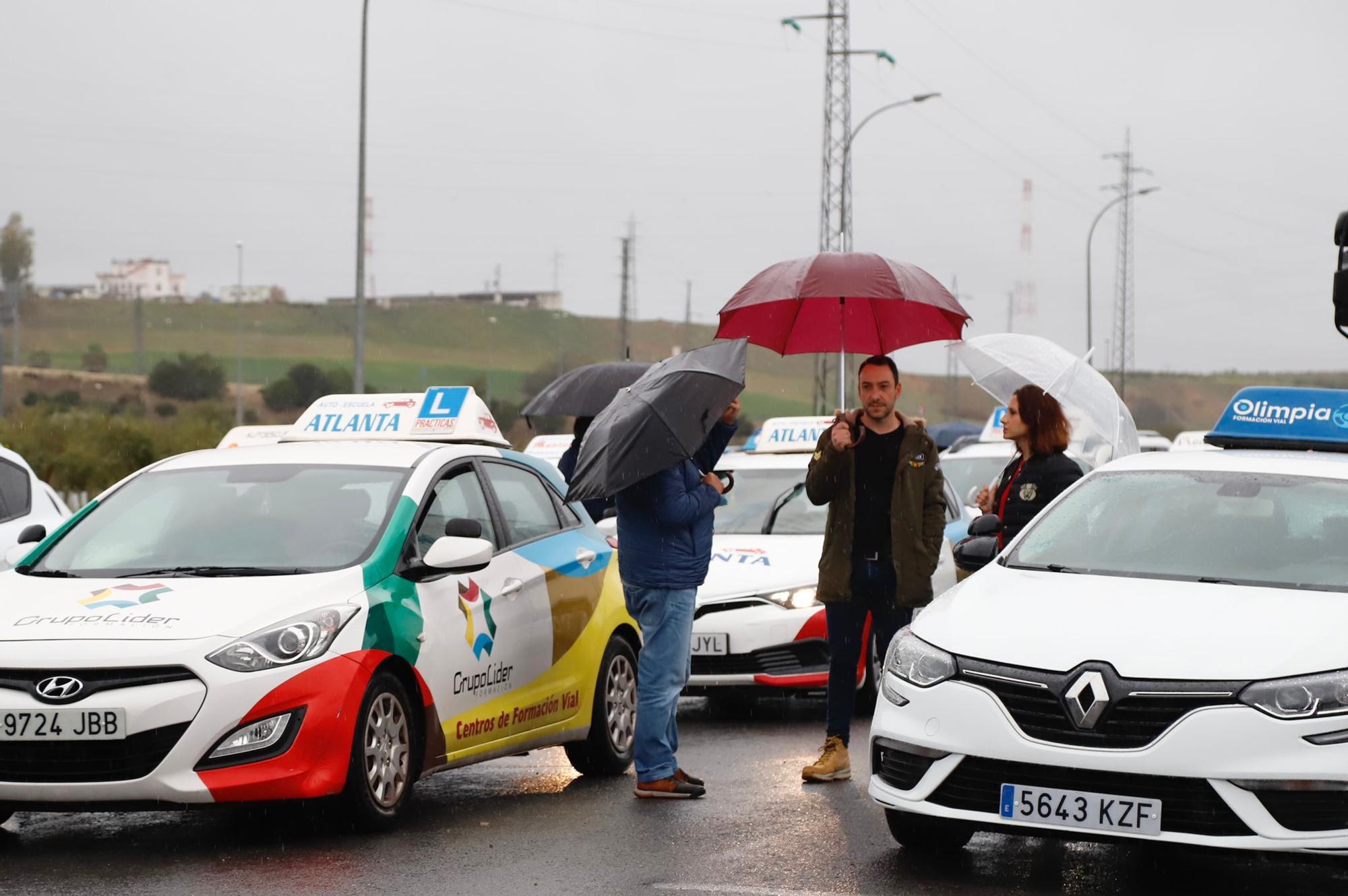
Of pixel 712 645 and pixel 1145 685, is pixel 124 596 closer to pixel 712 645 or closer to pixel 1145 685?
pixel 1145 685

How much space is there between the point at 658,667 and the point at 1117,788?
2721mm

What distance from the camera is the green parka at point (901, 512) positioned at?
8125 millimetres

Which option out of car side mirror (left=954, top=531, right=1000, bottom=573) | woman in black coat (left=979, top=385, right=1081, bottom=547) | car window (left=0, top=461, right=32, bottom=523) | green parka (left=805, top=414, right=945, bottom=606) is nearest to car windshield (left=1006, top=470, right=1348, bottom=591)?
car side mirror (left=954, top=531, right=1000, bottom=573)

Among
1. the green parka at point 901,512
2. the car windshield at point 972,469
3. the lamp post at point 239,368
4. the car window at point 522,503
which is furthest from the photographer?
the lamp post at point 239,368

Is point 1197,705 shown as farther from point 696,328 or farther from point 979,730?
point 696,328

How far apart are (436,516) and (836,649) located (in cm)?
196

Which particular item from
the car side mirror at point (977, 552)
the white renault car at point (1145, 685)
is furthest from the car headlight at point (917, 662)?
the car side mirror at point (977, 552)

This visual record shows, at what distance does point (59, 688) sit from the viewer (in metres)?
6.29

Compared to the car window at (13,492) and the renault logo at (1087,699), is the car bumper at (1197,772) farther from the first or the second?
the car window at (13,492)

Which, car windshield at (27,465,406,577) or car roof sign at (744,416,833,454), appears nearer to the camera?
car windshield at (27,465,406,577)

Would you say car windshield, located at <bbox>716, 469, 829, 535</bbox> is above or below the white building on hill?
below

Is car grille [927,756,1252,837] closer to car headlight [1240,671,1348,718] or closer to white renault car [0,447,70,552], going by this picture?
car headlight [1240,671,1348,718]

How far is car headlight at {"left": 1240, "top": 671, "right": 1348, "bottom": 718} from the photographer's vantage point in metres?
5.46

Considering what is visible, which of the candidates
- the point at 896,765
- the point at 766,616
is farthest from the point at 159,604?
the point at 766,616
